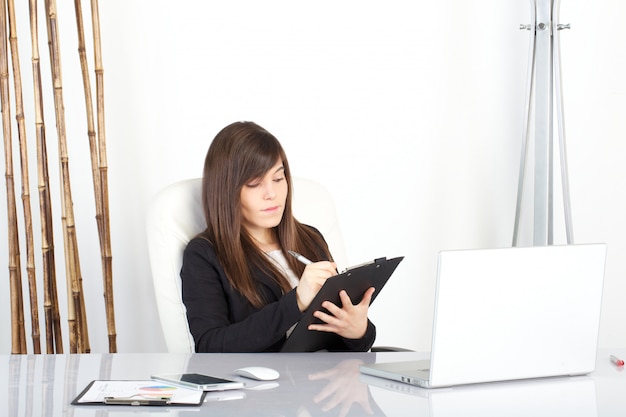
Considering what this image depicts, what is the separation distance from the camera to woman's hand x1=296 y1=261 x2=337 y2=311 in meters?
2.04

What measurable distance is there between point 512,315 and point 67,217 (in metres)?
1.63

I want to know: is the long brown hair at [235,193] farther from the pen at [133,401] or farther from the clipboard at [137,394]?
the pen at [133,401]

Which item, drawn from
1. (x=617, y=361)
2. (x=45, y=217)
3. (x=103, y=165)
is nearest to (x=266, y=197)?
(x=103, y=165)

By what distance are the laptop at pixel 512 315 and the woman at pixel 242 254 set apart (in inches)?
20.1

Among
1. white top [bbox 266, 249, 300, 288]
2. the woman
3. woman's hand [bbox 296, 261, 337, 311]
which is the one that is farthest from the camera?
white top [bbox 266, 249, 300, 288]

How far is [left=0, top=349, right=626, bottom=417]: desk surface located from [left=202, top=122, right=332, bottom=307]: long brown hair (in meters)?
0.40

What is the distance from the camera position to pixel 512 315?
1.65m

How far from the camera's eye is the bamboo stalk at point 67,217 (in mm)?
2766

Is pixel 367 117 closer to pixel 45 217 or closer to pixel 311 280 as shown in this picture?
pixel 45 217

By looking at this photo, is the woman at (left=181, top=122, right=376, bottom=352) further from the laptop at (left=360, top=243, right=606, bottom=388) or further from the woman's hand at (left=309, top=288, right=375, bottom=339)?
the laptop at (left=360, top=243, right=606, bottom=388)

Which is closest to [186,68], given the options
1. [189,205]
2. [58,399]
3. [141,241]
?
[141,241]

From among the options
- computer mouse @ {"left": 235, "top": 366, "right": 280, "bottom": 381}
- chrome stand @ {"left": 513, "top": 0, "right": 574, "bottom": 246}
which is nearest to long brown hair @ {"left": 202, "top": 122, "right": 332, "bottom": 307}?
computer mouse @ {"left": 235, "top": 366, "right": 280, "bottom": 381}

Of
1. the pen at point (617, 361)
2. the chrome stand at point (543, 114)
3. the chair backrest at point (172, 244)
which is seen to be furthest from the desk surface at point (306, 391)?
the chrome stand at point (543, 114)

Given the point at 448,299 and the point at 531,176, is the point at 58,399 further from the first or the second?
the point at 531,176
